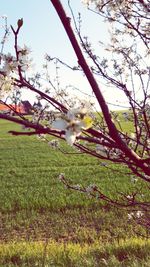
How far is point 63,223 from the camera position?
35.1 ft

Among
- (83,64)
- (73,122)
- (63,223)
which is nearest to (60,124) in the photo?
(73,122)

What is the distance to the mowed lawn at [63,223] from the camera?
6257mm

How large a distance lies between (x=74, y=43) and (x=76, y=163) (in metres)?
20.9

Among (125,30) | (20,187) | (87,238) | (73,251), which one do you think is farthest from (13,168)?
(125,30)

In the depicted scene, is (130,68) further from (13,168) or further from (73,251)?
(13,168)

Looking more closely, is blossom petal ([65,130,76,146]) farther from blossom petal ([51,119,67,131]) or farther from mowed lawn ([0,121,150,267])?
mowed lawn ([0,121,150,267])

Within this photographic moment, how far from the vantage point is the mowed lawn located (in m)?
6.26

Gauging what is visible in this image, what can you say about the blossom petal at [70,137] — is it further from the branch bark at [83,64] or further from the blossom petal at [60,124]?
the branch bark at [83,64]

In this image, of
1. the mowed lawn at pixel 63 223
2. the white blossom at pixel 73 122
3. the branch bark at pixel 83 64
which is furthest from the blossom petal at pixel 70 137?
the mowed lawn at pixel 63 223

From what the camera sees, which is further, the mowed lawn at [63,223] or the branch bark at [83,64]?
the mowed lawn at [63,223]

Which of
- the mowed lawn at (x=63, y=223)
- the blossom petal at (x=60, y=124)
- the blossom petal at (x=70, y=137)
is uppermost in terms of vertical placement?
the blossom petal at (x=60, y=124)

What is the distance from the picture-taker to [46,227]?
34.8ft

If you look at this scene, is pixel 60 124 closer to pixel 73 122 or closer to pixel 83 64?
pixel 73 122

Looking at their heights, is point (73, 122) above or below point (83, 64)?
below
